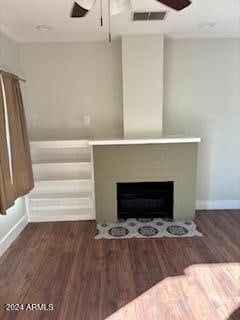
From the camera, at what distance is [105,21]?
9.09 ft

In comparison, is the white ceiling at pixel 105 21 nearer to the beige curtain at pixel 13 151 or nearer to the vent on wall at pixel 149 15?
the vent on wall at pixel 149 15

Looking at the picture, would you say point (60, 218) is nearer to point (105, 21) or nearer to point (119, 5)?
point (105, 21)

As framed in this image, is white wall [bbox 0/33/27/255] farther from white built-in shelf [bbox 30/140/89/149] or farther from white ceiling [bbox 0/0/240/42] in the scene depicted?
white built-in shelf [bbox 30/140/89/149]

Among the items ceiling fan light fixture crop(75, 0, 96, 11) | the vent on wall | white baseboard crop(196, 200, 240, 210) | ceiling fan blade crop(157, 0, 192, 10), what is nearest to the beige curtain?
ceiling fan light fixture crop(75, 0, 96, 11)

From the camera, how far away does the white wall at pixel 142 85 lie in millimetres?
3371

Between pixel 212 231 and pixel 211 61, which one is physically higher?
pixel 211 61

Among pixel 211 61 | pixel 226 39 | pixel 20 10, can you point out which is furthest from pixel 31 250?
pixel 226 39

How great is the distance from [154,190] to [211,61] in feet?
6.79

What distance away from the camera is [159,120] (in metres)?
3.54

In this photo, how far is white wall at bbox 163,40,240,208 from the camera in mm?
3680

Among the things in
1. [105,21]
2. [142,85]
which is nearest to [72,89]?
[142,85]

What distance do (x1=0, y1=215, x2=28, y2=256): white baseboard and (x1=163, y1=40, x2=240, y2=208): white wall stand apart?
2493 millimetres

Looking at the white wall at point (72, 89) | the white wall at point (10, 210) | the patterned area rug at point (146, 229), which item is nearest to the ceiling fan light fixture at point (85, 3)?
the white wall at point (10, 210)

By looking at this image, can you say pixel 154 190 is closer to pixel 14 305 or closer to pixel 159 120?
pixel 159 120
